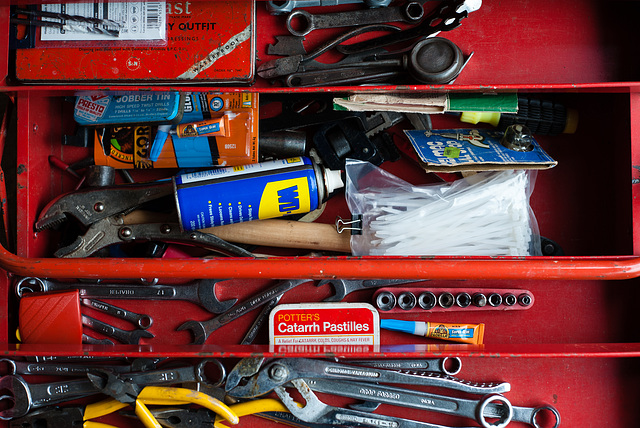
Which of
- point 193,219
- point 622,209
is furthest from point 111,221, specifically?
point 622,209

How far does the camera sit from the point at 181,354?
45.5 inches

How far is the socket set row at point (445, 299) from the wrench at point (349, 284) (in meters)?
0.02

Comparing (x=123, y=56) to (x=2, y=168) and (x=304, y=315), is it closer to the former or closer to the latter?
(x=2, y=168)

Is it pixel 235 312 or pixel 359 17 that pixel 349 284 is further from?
pixel 359 17

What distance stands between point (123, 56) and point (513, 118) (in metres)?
0.92

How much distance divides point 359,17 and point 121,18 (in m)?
0.53

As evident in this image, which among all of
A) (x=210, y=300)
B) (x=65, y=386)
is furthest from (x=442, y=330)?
(x=65, y=386)

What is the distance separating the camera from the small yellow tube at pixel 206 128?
A: 1214 mm

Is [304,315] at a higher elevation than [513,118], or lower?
lower

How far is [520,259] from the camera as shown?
1.12m

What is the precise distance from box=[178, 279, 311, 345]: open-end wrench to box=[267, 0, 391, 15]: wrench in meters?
0.62

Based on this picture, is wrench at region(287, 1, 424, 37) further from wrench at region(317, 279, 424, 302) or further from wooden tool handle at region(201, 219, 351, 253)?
wrench at region(317, 279, 424, 302)

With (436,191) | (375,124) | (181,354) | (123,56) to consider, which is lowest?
(181,354)

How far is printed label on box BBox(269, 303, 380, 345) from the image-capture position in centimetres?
124
